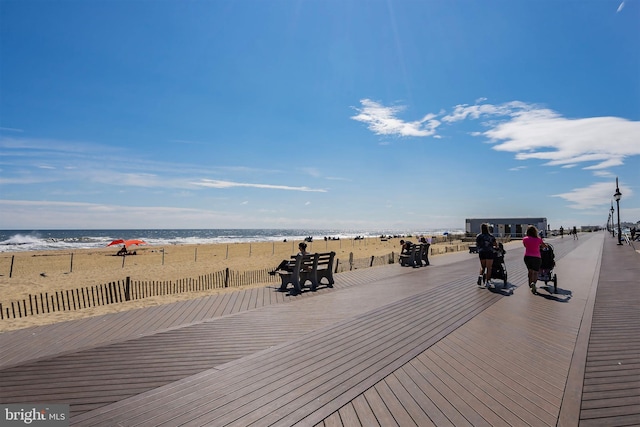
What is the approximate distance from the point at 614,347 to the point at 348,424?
4258mm

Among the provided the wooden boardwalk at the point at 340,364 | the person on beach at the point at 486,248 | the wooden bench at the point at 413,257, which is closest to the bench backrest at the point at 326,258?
the wooden boardwalk at the point at 340,364

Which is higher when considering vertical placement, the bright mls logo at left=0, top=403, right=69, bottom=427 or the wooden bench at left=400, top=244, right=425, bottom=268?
the wooden bench at left=400, top=244, right=425, bottom=268

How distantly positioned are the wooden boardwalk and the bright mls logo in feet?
0.33

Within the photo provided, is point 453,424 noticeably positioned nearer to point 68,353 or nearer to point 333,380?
point 333,380

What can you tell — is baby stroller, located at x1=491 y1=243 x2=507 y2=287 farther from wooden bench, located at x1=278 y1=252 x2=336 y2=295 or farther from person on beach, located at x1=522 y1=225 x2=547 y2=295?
wooden bench, located at x1=278 y1=252 x2=336 y2=295

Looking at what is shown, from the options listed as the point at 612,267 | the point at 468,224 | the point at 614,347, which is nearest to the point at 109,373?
the point at 614,347

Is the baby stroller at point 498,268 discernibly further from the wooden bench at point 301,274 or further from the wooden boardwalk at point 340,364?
the wooden bench at point 301,274

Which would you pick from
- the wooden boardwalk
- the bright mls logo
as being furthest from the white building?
the bright mls logo

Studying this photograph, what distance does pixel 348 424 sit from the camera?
2.93 metres

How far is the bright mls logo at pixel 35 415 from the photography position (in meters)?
3.12

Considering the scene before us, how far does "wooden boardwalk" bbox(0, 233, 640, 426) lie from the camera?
317 cm

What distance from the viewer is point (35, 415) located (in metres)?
3.23

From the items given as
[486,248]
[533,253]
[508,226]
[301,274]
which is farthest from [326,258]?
[508,226]

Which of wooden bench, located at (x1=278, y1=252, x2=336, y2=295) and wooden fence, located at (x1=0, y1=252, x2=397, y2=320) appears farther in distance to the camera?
wooden fence, located at (x1=0, y1=252, x2=397, y2=320)
